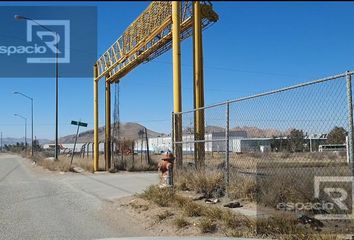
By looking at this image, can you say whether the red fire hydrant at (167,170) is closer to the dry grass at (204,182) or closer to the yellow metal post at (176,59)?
the dry grass at (204,182)

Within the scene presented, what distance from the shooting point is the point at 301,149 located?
9.11m

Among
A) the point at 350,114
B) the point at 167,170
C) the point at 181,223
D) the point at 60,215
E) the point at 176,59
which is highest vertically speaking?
the point at 176,59

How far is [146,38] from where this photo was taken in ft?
74.8

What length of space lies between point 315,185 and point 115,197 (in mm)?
7708

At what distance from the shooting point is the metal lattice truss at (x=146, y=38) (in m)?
19.2

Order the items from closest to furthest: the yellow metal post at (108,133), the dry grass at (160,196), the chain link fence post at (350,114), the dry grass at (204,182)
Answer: the chain link fence post at (350,114) < the dry grass at (160,196) < the dry grass at (204,182) < the yellow metal post at (108,133)

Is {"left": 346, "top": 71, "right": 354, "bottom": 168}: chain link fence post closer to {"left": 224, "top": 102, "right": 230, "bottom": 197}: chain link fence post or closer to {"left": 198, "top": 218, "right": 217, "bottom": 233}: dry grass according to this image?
{"left": 198, "top": 218, "right": 217, "bottom": 233}: dry grass

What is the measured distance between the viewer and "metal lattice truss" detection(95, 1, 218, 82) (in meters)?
19.2

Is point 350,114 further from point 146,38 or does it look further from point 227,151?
point 146,38

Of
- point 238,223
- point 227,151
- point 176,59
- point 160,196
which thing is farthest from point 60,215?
point 176,59

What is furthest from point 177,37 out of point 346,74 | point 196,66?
point 346,74

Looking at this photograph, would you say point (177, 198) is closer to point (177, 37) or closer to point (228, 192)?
point (228, 192)

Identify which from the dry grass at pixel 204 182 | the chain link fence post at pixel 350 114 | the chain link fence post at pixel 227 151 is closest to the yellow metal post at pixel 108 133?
the dry grass at pixel 204 182

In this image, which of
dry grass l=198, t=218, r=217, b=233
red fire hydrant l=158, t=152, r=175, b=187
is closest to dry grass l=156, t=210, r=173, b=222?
dry grass l=198, t=218, r=217, b=233
